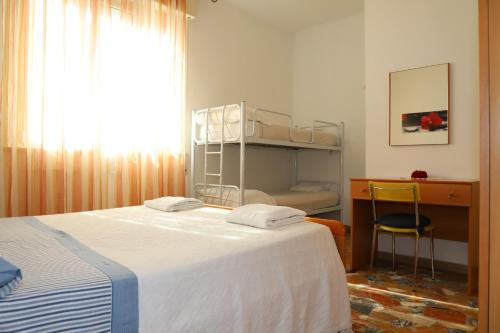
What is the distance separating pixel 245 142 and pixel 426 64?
70.0 inches

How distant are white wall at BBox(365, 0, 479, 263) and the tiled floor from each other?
19.8 inches

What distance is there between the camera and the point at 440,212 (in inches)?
116

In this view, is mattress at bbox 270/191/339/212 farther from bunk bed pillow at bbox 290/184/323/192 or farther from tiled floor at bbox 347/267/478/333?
tiled floor at bbox 347/267/478/333

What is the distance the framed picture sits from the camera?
291 cm

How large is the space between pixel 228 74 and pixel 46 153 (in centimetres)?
236

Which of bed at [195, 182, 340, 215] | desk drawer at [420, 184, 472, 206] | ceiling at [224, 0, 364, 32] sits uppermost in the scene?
ceiling at [224, 0, 364, 32]

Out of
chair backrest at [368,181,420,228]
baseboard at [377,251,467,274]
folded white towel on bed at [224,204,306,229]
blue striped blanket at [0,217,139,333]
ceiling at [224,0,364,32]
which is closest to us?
blue striped blanket at [0,217,139,333]

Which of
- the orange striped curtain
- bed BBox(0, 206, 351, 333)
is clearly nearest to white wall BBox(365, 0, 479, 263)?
bed BBox(0, 206, 351, 333)

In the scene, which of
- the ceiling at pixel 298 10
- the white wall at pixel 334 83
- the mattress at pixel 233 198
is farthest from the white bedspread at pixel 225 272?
the ceiling at pixel 298 10

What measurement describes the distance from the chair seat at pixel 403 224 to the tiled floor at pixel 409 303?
1.38 feet

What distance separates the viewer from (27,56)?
254cm

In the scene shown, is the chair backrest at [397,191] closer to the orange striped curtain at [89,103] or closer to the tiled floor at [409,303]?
the tiled floor at [409,303]

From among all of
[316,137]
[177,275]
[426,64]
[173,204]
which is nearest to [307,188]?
[316,137]

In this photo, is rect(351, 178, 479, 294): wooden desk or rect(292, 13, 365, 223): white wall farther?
rect(292, 13, 365, 223): white wall
